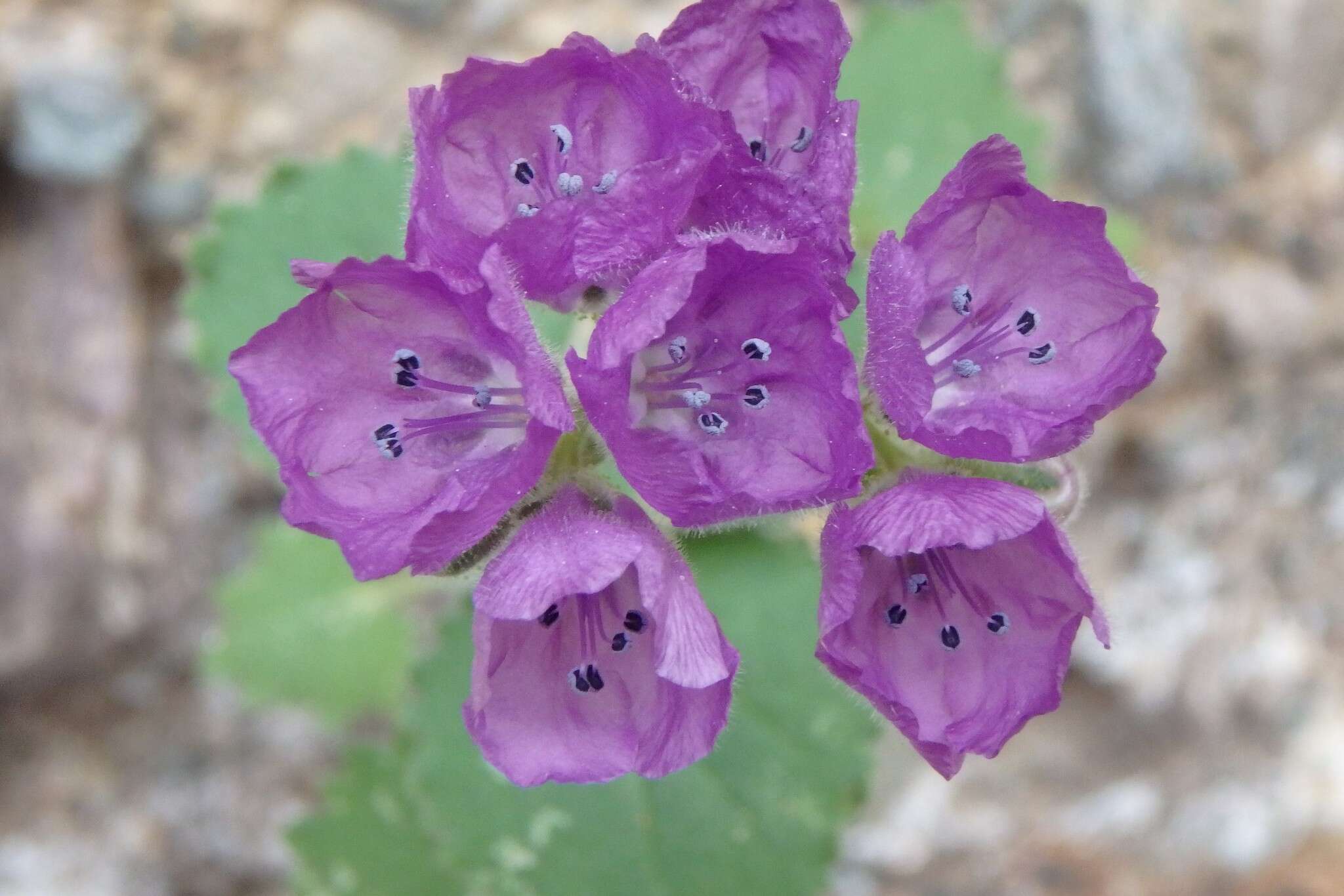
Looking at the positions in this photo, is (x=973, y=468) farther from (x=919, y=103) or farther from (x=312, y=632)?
(x=312, y=632)

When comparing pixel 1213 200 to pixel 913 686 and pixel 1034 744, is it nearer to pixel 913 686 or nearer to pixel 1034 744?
pixel 1034 744

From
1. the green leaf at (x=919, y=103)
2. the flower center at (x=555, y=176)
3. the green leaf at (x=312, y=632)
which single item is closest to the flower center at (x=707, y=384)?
the flower center at (x=555, y=176)

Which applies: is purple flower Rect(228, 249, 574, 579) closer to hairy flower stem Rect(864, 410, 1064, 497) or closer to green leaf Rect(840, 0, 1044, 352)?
hairy flower stem Rect(864, 410, 1064, 497)

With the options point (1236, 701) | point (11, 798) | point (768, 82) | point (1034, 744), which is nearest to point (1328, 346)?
point (1236, 701)

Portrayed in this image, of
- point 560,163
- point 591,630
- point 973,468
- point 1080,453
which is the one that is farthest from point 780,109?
point 1080,453

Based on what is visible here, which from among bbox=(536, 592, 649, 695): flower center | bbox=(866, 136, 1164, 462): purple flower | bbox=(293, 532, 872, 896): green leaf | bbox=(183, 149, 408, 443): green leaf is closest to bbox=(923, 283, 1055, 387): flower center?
bbox=(866, 136, 1164, 462): purple flower

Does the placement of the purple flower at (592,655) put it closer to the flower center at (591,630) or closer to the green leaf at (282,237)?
the flower center at (591,630)
